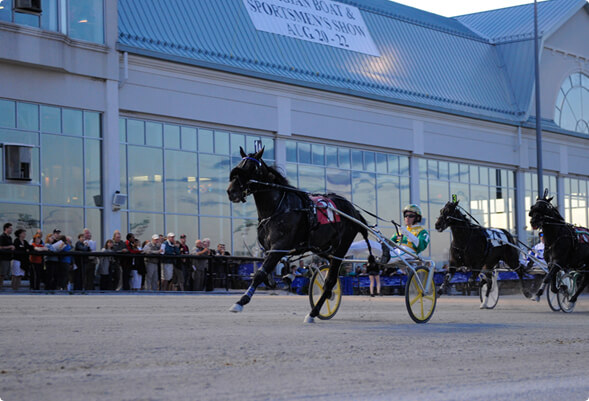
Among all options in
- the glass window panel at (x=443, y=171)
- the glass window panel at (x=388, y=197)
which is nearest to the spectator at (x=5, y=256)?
the glass window panel at (x=388, y=197)

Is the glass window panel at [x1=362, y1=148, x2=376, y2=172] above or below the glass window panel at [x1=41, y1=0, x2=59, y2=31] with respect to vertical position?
below

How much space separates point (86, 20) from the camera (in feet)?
100

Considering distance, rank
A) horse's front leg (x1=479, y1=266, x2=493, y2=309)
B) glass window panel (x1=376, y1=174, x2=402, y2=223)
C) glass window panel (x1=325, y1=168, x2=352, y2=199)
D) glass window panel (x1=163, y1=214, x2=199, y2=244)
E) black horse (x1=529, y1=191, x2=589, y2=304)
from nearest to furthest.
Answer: black horse (x1=529, y1=191, x2=589, y2=304)
horse's front leg (x1=479, y1=266, x2=493, y2=309)
glass window panel (x1=163, y1=214, x2=199, y2=244)
glass window panel (x1=325, y1=168, x2=352, y2=199)
glass window panel (x1=376, y1=174, x2=402, y2=223)

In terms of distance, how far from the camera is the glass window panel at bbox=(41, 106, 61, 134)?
1154 inches

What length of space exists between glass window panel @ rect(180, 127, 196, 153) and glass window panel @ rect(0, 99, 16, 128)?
659 centimetres

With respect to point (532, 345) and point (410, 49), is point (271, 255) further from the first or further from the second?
point (410, 49)

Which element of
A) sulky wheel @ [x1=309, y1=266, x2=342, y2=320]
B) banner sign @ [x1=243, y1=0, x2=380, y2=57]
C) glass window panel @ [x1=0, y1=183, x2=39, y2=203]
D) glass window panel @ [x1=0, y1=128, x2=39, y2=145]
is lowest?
sulky wheel @ [x1=309, y1=266, x2=342, y2=320]

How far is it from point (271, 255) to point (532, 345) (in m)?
3.34

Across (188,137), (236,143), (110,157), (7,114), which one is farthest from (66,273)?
(236,143)

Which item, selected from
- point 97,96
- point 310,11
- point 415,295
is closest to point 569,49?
point 310,11

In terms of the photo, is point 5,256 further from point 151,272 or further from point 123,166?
point 123,166

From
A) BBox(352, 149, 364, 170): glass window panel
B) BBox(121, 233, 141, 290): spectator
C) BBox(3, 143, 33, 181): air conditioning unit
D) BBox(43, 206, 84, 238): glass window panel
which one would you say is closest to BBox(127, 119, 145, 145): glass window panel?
BBox(43, 206, 84, 238): glass window panel

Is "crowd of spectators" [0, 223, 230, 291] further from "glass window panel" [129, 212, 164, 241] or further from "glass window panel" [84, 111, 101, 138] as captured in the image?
"glass window panel" [84, 111, 101, 138]

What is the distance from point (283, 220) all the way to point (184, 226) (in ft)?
70.8
